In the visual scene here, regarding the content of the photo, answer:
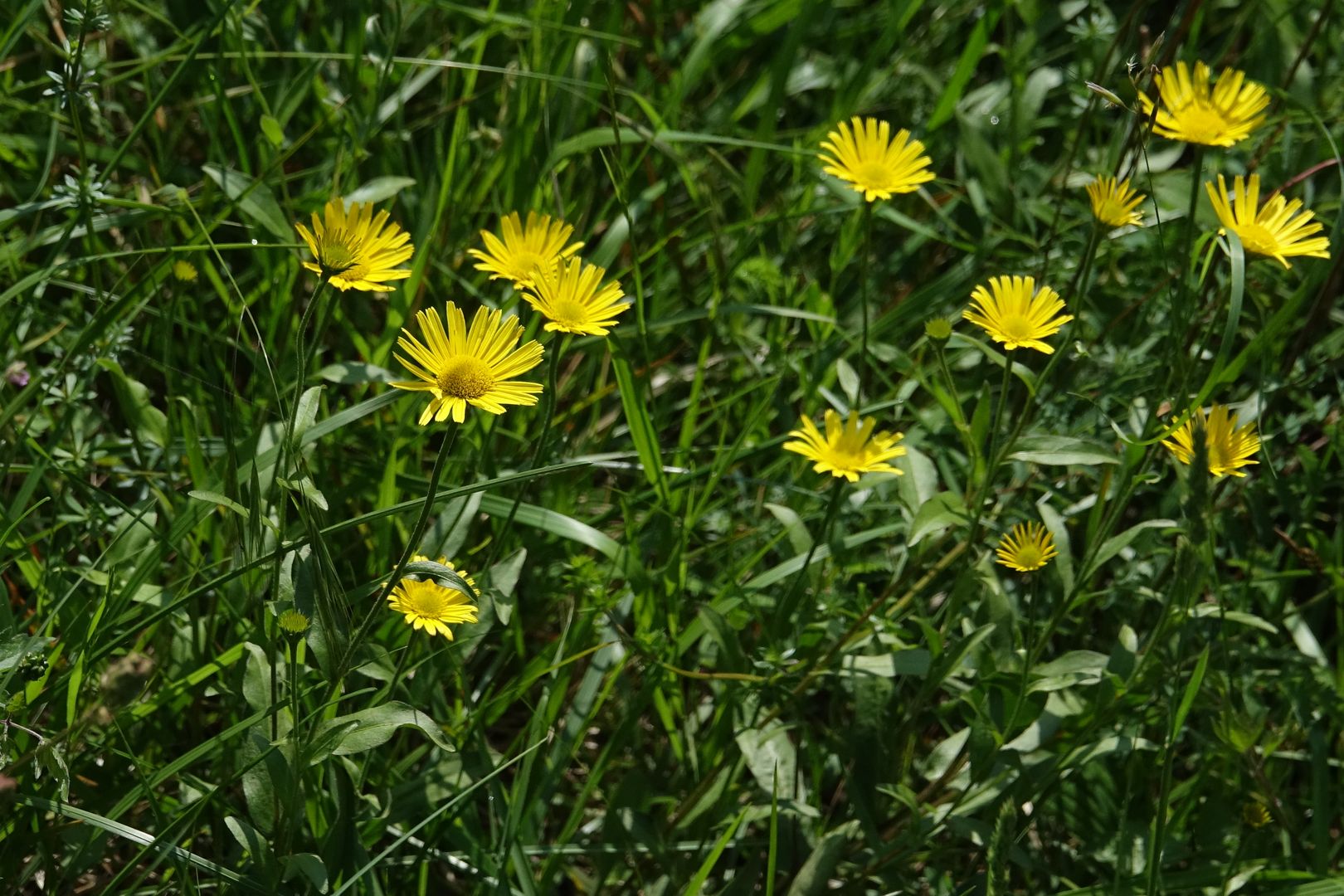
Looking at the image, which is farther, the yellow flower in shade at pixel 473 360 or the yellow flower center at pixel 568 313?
the yellow flower center at pixel 568 313

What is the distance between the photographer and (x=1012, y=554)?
6.08 ft

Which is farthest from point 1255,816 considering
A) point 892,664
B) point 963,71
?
point 963,71

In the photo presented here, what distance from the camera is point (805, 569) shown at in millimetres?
1955

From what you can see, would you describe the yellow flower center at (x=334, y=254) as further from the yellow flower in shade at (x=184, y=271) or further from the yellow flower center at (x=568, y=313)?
the yellow flower in shade at (x=184, y=271)

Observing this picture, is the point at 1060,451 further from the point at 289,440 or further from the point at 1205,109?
the point at 289,440

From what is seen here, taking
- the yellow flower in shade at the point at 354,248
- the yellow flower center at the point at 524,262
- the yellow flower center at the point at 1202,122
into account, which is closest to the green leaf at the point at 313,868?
the yellow flower in shade at the point at 354,248

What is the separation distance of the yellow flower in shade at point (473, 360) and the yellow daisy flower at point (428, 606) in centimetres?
24

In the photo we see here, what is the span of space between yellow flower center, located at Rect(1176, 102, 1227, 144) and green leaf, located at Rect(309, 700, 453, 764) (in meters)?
1.50

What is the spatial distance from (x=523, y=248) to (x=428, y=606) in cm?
56

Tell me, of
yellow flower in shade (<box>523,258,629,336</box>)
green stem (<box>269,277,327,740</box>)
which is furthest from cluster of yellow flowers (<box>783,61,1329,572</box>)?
green stem (<box>269,277,327,740</box>)

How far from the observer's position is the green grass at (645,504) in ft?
5.78

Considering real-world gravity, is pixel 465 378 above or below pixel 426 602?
above

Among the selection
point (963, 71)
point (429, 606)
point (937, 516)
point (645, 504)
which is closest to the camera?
point (429, 606)

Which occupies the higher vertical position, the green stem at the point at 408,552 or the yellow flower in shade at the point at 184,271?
the yellow flower in shade at the point at 184,271
